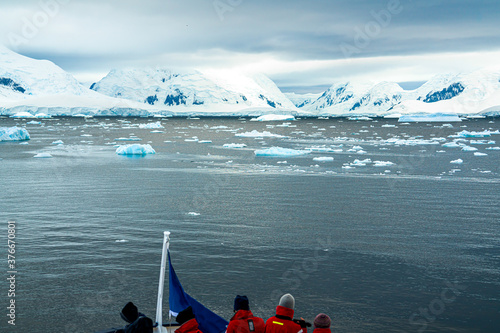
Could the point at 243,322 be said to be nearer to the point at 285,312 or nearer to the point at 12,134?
the point at 285,312

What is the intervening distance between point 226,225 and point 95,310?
27.5ft

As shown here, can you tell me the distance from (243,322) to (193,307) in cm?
172

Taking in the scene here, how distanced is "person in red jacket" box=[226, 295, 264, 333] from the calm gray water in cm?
392

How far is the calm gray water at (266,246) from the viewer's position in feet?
39.7

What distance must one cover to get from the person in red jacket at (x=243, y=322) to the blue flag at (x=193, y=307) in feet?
4.78

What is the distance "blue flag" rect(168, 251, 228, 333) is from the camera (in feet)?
29.6

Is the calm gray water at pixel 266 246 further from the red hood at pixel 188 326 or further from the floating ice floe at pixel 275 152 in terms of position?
the floating ice floe at pixel 275 152

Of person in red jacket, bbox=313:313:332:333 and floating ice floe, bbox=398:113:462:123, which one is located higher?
floating ice floe, bbox=398:113:462:123

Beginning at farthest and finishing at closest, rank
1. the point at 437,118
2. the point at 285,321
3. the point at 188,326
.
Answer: the point at 437,118 → the point at 188,326 → the point at 285,321

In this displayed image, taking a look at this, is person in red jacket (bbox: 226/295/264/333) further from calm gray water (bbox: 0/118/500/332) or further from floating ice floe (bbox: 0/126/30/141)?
floating ice floe (bbox: 0/126/30/141)

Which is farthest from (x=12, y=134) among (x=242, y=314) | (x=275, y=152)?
(x=242, y=314)

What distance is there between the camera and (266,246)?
16812 mm

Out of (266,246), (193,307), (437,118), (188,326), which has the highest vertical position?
(437,118)

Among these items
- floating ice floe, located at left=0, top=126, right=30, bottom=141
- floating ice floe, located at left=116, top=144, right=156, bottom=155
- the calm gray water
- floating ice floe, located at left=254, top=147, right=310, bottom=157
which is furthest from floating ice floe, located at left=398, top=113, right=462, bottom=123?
the calm gray water
